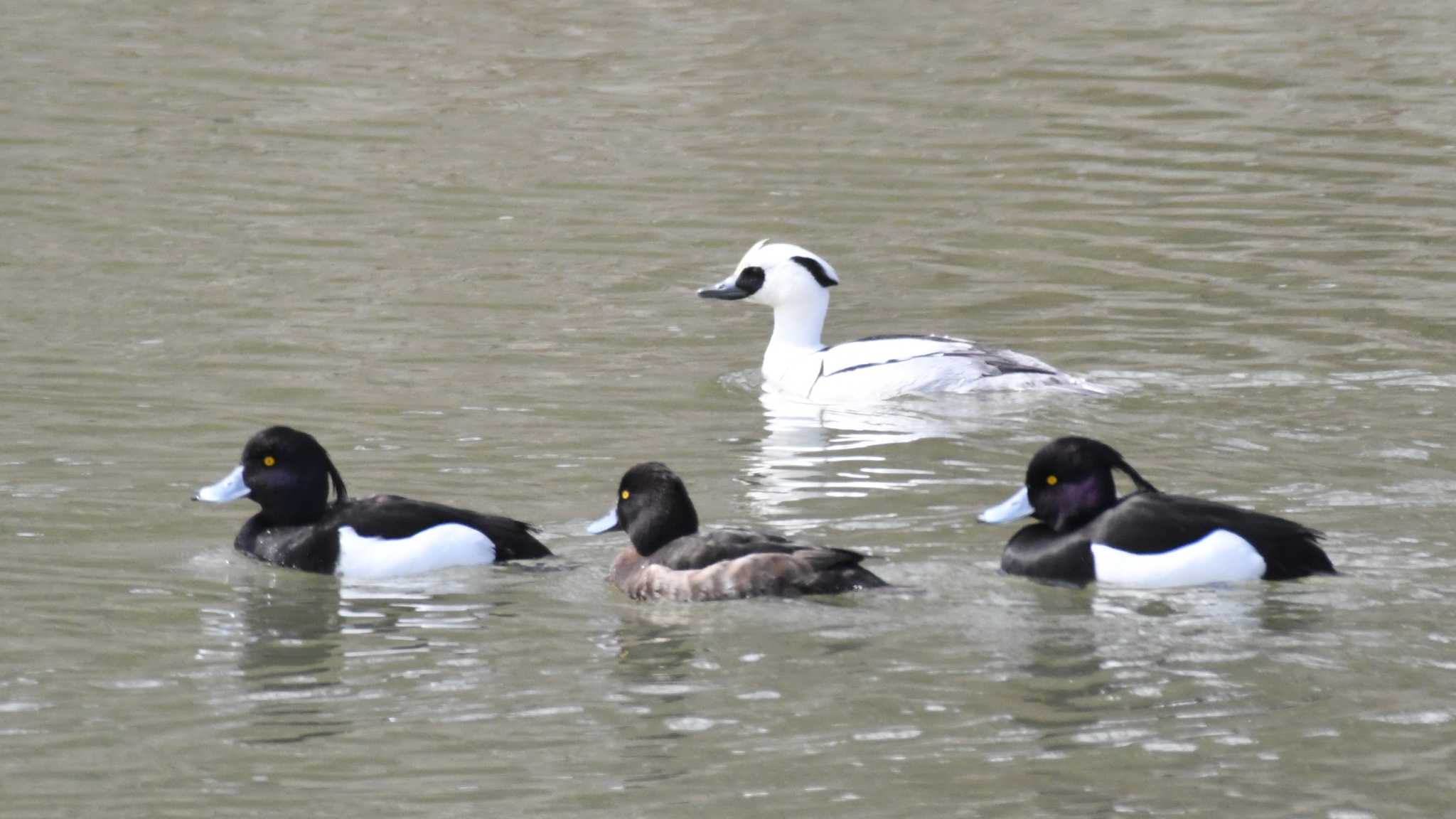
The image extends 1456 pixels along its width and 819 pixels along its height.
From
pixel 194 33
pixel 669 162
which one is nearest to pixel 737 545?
pixel 669 162

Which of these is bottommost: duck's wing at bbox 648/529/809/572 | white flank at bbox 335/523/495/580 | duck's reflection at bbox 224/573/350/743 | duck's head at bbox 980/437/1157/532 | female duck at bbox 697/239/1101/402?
duck's reflection at bbox 224/573/350/743

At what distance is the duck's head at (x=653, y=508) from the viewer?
8672mm

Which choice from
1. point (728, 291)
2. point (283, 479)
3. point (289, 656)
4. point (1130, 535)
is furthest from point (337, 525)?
point (728, 291)

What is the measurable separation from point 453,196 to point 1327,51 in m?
10.8

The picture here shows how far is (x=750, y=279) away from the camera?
44.3 ft

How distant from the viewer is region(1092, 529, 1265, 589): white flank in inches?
330

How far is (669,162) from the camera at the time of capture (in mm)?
19641

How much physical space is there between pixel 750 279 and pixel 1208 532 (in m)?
5.47

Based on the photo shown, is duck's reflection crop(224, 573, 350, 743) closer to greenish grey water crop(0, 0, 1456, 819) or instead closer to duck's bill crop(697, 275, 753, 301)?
greenish grey water crop(0, 0, 1456, 819)

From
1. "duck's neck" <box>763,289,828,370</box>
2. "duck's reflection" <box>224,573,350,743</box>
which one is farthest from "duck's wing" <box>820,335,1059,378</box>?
"duck's reflection" <box>224,573,350,743</box>

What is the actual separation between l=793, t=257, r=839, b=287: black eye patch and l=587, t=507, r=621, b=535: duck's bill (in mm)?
4729

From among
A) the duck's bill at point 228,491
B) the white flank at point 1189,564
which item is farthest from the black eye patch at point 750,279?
the white flank at point 1189,564

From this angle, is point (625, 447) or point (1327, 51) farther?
point (1327, 51)

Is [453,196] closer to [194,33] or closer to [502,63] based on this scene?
[502,63]
